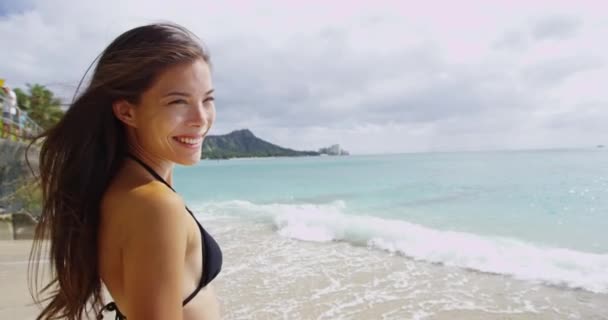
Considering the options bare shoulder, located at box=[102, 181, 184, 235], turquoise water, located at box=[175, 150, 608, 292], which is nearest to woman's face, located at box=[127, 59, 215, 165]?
bare shoulder, located at box=[102, 181, 184, 235]

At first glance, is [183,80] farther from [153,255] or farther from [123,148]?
[153,255]

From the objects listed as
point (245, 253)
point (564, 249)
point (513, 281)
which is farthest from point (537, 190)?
point (245, 253)

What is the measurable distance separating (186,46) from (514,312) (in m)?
5.97

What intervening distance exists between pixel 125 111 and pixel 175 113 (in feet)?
0.55

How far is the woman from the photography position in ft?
3.76

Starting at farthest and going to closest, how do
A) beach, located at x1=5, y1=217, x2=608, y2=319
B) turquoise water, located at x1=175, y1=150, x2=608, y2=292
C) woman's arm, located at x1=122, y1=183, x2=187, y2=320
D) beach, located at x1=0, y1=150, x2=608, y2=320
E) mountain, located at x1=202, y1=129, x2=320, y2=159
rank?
mountain, located at x1=202, y1=129, x2=320, y2=159
turquoise water, located at x1=175, y1=150, x2=608, y2=292
beach, located at x1=0, y1=150, x2=608, y2=320
beach, located at x1=5, y1=217, x2=608, y2=319
woman's arm, located at x1=122, y1=183, x2=187, y2=320

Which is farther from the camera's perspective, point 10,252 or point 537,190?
point 537,190

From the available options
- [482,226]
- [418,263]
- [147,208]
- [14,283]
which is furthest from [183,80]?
[482,226]

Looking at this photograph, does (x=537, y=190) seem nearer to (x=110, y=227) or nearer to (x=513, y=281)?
(x=513, y=281)

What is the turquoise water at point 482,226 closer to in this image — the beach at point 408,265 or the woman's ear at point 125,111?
the beach at point 408,265

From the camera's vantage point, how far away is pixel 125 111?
1.19 meters

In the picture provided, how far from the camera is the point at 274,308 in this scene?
564 centimetres

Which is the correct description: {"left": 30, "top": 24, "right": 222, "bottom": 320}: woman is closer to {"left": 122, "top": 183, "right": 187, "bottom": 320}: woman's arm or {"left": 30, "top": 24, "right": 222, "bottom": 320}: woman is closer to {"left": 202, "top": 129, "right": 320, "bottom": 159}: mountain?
{"left": 122, "top": 183, "right": 187, "bottom": 320}: woman's arm

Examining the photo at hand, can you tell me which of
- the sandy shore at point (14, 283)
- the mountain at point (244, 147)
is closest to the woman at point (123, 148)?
the sandy shore at point (14, 283)
